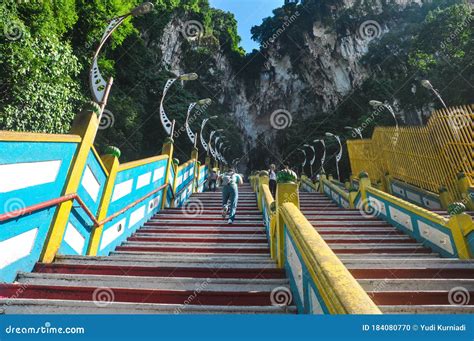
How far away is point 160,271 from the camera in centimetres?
334

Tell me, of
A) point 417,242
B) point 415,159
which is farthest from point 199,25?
point 417,242

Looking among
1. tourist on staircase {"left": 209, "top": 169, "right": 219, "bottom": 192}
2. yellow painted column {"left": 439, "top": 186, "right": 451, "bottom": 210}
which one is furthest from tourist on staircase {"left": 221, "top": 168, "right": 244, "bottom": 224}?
tourist on staircase {"left": 209, "top": 169, "right": 219, "bottom": 192}

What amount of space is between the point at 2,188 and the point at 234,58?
5154 centimetres

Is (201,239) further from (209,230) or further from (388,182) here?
(388,182)

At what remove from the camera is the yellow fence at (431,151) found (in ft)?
31.6

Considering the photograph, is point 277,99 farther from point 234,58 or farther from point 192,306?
point 192,306

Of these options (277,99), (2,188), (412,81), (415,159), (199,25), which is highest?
(199,25)

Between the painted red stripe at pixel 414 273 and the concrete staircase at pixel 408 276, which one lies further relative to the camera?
the painted red stripe at pixel 414 273

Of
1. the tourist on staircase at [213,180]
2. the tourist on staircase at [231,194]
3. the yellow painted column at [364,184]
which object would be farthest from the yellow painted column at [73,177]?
the tourist on staircase at [213,180]

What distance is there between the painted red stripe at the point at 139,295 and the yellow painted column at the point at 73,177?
72cm

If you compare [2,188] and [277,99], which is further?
[277,99]

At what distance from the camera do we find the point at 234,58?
50312mm

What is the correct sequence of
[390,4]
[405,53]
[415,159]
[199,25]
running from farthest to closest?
1. [390,4]
2. [199,25]
3. [405,53]
4. [415,159]

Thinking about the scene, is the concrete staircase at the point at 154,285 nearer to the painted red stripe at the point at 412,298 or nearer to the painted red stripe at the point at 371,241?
the painted red stripe at the point at 412,298
